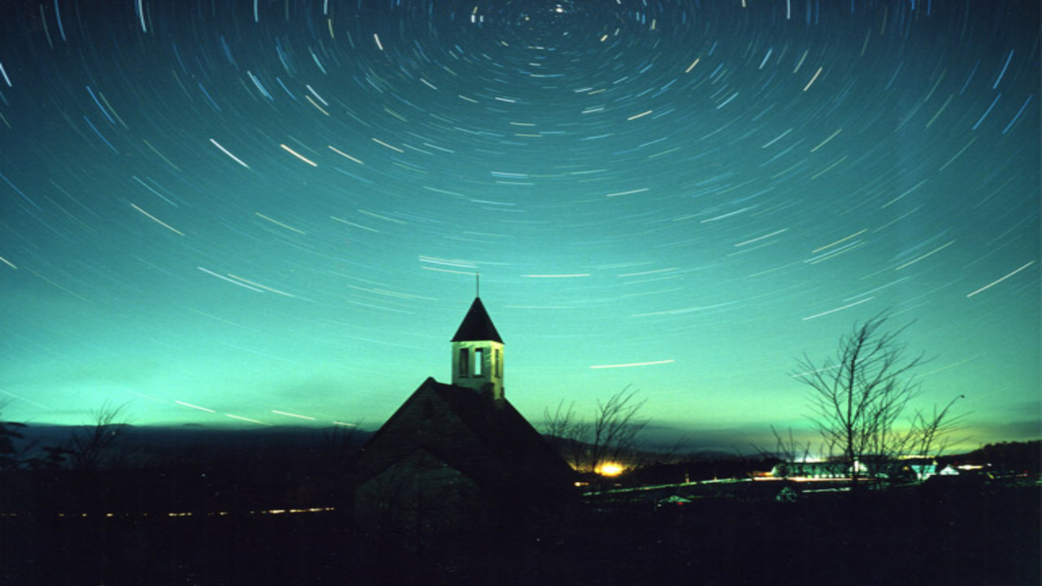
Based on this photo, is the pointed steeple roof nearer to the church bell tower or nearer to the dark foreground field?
the church bell tower

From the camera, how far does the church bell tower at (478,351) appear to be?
117 ft

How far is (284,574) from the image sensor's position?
339 inches

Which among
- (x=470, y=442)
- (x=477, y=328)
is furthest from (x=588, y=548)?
(x=477, y=328)

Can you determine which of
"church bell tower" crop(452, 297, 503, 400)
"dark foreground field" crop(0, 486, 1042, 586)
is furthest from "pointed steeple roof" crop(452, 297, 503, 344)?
"dark foreground field" crop(0, 486, 1042, 586)

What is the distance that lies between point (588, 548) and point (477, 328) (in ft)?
78.7

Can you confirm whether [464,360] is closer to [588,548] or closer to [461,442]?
[461,442]

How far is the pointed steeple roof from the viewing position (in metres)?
35.8

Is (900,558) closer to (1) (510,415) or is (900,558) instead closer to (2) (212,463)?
(2) (212,463)

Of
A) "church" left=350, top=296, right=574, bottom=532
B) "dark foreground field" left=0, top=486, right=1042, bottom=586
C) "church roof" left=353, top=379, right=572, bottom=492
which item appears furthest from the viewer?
"church roof" left=353, top=379, right=572, bottom=492

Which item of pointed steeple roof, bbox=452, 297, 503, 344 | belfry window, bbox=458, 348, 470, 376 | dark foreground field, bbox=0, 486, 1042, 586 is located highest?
pointed steeple roof, bbox=452, 297, 503, 344

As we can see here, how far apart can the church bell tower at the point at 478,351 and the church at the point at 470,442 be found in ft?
0.16

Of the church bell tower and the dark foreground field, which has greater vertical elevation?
the church bell tower

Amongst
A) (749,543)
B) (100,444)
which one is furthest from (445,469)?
(100,444)

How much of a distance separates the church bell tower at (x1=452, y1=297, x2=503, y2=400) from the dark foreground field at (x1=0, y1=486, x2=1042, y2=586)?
19.7 meters
